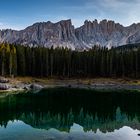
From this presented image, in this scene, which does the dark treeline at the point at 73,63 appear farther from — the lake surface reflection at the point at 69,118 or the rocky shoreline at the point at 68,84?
the lake surface reflection at the point at 69,118

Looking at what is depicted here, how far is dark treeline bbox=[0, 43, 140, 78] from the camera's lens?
142 m

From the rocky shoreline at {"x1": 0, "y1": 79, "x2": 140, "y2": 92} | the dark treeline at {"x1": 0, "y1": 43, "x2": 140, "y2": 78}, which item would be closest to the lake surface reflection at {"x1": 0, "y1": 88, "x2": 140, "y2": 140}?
the rocky shoreline at {"x1": 0, "y1": 79, "x2": 140, "y2": 92}

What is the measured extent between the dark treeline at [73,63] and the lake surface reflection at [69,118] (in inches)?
2104

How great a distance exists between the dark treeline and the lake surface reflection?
175 ft

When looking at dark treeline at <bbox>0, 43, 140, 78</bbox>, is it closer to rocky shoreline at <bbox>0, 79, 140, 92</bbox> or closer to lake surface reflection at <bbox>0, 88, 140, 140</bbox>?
rocky shoreline at <bbox>0, 79, 140, 92</bbox>

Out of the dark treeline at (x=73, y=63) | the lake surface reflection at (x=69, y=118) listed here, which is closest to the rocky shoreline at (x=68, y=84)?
the dark treeline at (x=73, y=63)

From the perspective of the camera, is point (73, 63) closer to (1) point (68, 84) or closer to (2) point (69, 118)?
(1) point (68, 84)

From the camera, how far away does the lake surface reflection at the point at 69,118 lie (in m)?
→ 47.1

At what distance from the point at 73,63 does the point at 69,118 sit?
91.8 meters

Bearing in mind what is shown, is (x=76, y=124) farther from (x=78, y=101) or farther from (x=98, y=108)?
(x=78, y=101)

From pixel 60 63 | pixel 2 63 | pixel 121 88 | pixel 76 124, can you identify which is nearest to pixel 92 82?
pixel 121 88

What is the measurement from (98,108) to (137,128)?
20.9m

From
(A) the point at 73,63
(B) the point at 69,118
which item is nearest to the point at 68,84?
(A) the point at 73,63

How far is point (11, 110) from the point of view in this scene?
6794 centimetres
